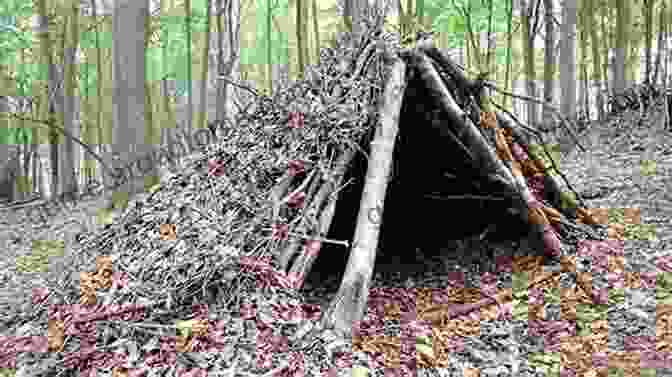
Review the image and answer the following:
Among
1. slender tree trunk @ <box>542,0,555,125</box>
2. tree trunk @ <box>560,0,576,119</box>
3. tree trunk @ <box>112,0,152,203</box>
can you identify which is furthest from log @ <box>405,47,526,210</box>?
slender tree trunk @ <box>542,0,555,125</box>

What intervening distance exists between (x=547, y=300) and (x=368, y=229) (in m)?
1.59

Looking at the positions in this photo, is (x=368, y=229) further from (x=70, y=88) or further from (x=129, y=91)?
(x=70, y=88)

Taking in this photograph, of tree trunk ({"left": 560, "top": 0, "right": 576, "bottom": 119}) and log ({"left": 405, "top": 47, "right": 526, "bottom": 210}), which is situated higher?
tree trunk ({"left": 560, "top": 0, "right": 576, "bottom": 119})

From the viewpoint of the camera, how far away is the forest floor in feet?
11.1

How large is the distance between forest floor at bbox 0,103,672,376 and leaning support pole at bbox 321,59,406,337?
9.5 inches

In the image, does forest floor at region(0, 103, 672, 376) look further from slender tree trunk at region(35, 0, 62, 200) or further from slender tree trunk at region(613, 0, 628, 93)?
slender tree trunk at region(35, 0, 62, 200)

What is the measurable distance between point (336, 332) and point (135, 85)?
778cm

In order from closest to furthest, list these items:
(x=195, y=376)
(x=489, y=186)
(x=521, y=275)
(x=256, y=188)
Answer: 1. (x=195, y=376)
2. (x=256, y=188)
3. (x=521, y=275)
4. (x=489, y=186)

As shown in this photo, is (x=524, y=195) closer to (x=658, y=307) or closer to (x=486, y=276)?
(x=486, y=276)

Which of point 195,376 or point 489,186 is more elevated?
point 489,186

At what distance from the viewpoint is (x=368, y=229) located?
3.82 meters

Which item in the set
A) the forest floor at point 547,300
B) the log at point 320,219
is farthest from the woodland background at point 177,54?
the forest floor at point 547,300

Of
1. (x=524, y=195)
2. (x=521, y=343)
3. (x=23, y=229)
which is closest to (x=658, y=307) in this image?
(x=521, y=343)

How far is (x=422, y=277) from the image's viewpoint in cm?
548
